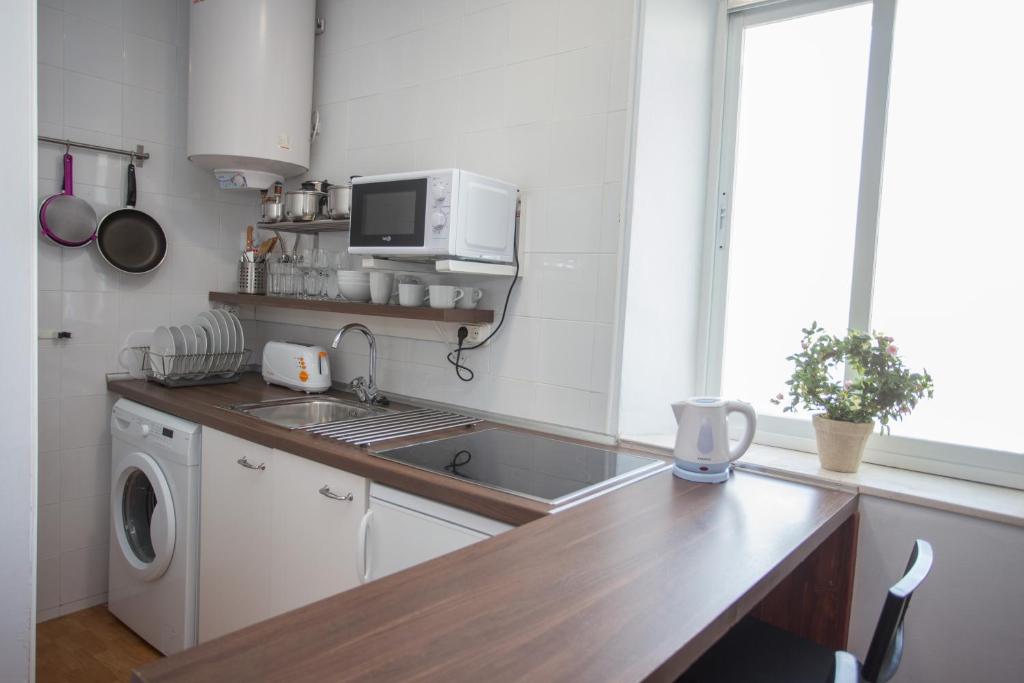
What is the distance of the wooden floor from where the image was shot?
2277 mm

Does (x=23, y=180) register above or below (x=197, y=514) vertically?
above

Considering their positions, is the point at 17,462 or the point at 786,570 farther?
the point at 17,462

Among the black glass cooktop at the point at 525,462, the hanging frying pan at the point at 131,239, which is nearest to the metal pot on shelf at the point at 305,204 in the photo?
the hanging frying pan at the point at 131,239

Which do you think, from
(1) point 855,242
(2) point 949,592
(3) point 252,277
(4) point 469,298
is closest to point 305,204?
(3) point 252,277

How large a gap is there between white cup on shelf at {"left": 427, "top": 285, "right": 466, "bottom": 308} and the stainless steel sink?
0.47 meters

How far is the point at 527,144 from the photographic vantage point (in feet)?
7.20

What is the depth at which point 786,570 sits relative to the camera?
4.01ft

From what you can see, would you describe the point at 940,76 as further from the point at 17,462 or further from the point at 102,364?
the point at 102,364

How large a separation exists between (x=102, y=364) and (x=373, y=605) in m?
2.33

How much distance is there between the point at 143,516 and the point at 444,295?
1529 mm

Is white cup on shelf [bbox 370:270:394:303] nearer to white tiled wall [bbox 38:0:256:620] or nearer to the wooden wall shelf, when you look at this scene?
the wooden wall shelf

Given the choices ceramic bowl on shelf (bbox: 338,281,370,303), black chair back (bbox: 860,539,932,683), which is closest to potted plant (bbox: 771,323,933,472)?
black chair back (bbox: 860,539,932,683)

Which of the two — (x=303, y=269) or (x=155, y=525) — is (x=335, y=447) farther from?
(x=303, y=269)

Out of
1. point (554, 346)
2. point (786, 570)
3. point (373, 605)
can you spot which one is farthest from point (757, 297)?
point (373, 605)
